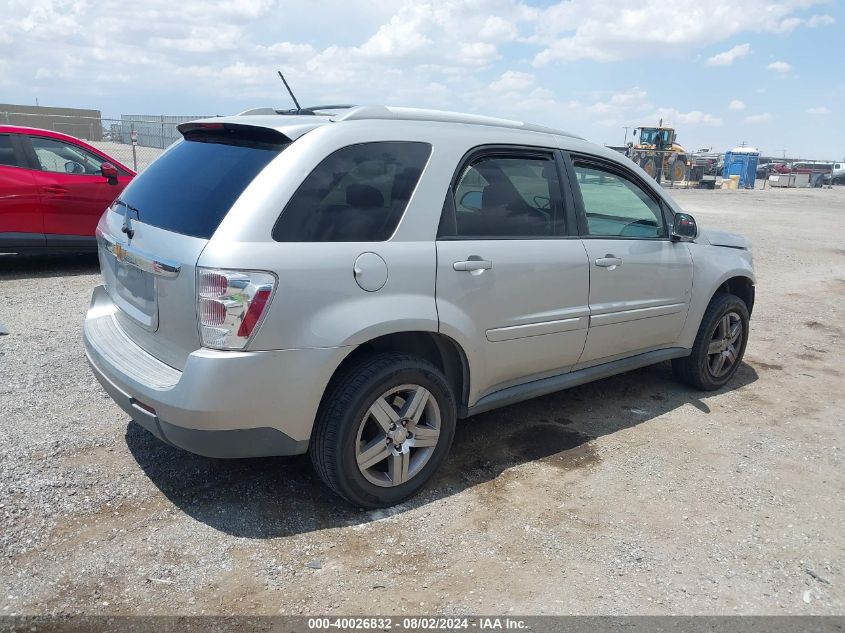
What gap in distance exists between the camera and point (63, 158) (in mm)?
8336

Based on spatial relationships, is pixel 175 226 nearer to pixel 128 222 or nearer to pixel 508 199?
pixel 128 222

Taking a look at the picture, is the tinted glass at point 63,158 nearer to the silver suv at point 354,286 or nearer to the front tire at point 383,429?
the silver suv at point 354,286

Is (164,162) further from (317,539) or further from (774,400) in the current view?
(774,400)

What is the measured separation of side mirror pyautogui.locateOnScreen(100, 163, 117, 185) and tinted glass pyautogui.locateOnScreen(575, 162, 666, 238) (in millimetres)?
6258

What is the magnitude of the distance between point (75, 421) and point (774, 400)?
4860mm

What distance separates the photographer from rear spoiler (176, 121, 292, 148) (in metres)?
3.22

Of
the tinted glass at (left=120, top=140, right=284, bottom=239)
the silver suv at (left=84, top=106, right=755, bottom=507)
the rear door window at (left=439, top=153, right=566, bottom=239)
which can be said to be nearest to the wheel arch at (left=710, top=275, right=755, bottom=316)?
the silver suv at (left=84, top=106, right=755, bottom=507)

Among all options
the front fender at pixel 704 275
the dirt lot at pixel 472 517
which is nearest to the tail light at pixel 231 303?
the dirt lot at pixel 472 517

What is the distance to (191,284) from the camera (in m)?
2.91

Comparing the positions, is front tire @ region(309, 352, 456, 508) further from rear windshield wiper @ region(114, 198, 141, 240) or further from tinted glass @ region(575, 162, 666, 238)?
tinted glass @ region(575, 162, 666, 238)

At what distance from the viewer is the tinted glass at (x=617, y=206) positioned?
172 inches

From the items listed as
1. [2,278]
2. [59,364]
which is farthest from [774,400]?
[2,278]

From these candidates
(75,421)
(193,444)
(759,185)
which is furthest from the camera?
(759,185)

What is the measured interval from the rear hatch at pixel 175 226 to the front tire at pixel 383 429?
0.70m
